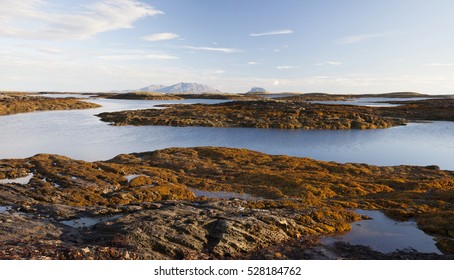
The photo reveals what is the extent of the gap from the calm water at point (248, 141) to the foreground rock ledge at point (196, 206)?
457 inches

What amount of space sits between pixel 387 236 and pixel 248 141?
48.6m

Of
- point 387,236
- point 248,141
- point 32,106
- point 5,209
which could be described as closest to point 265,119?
point 248,141

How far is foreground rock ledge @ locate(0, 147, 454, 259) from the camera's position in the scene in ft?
57.6

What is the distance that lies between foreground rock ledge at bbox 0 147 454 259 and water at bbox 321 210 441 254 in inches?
30.9

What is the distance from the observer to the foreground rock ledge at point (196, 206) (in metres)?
17.6

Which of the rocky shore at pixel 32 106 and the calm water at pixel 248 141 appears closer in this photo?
the calm water at pixel 248 141

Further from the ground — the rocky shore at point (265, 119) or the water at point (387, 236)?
the rocky shore at point (265, 119)

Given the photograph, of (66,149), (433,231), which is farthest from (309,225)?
(66,149)

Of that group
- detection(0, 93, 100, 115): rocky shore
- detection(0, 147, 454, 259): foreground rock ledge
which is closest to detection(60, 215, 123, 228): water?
detection(0, 147, 454, 259): foreground rock ledge

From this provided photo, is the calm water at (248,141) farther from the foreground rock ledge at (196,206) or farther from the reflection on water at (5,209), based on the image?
the reflection on water at (5,209)

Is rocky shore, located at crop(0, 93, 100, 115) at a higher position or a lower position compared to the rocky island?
higher

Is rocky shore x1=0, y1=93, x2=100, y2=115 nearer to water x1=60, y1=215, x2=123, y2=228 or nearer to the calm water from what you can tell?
the calm water

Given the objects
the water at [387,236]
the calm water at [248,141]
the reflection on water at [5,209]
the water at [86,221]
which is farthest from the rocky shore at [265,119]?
the water at [86,221]
